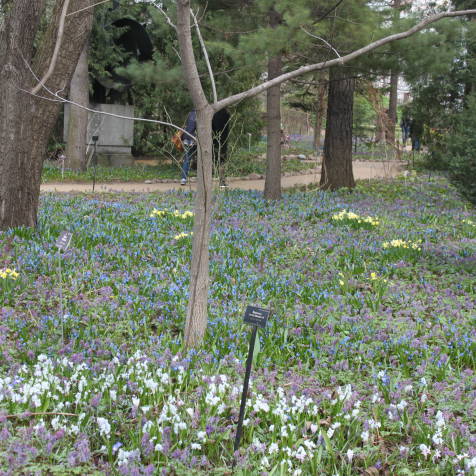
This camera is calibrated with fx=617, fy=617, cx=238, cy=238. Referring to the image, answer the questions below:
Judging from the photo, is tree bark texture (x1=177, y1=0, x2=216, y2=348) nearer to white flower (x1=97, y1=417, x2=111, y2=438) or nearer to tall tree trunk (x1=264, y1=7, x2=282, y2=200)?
white flower (x1=97, y1=417, x2=111, y2=438)

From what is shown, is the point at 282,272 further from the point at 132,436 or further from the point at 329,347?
the point at 132,436

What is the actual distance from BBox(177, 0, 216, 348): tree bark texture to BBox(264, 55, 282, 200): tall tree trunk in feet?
20.4

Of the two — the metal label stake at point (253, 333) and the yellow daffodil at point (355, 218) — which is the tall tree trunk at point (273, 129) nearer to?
the yellow daffodil at point (355, 218)

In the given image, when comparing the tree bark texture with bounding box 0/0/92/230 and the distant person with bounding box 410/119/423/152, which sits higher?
the distant person with bounding box 410/119/423/152

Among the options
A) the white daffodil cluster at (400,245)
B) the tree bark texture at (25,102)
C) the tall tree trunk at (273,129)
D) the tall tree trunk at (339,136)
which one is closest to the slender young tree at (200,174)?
the white daffodil cluster at (400,245)

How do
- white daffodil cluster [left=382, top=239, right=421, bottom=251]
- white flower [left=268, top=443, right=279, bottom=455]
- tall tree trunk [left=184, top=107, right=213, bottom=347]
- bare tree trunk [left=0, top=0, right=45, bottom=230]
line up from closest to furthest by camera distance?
white flower [left=268, top=443, right=279, bottom=455] < tall tree trunk [left=184, top=107, right=213, bottom=347] < bare tree trunk [left=0, top=0, right=45, bottom=230] < white daffodil cluster [left=382, top=239, right=421, bottom=251]

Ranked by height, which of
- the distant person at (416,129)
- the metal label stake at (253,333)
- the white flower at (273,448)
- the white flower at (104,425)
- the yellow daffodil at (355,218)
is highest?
the distant person at (416,129)

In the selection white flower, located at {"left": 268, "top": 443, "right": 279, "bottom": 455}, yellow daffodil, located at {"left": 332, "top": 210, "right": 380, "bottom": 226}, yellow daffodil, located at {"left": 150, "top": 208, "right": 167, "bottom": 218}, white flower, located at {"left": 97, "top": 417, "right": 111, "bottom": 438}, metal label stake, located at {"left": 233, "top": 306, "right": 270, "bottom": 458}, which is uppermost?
yellow daffodil, located at {"left": 332, "top": 210, "right": 380, "bottom": 226}

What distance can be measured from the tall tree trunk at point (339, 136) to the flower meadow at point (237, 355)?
4207 millimetres

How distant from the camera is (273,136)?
10.3 meters

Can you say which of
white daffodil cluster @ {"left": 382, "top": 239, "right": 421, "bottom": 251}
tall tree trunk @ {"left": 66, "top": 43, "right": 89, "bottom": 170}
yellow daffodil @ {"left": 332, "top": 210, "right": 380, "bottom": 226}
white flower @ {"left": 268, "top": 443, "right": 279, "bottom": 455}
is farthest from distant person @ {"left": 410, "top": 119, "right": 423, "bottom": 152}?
white flower @ {"left": 268, "top": 443, "right": 279, "bottom": 455}

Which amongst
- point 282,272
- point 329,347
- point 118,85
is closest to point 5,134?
point 282,272

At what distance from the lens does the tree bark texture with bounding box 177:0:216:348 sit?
379 centimetres

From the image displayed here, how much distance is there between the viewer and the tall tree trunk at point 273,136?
10047 millimetres
